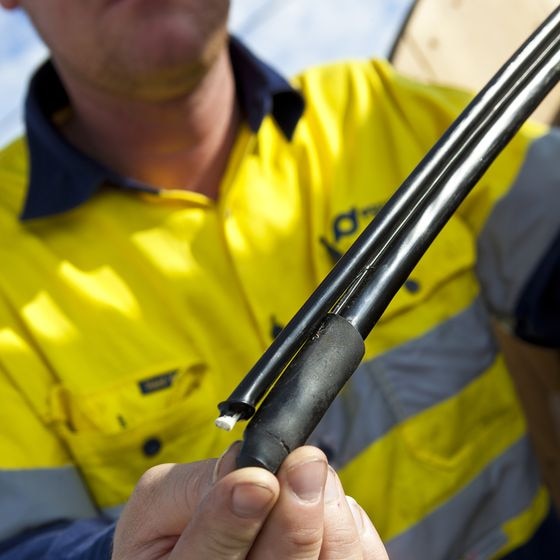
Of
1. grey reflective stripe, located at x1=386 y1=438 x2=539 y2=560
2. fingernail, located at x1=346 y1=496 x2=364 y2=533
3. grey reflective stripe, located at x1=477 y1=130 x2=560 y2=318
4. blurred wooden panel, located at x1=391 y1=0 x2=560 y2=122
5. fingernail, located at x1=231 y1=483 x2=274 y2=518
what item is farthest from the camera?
blurred wooden panel, located at x1=391 y1=0 x2=560 y2=122

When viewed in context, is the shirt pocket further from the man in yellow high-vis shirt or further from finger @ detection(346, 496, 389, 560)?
finger @ detection(346, 496, 389, 560)

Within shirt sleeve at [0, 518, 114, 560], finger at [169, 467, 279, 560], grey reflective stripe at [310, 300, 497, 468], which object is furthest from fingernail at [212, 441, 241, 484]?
grey reflective stripe at [310, 300, 497, 468]

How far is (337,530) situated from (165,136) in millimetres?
741

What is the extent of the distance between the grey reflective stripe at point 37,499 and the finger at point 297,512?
0.45 meters

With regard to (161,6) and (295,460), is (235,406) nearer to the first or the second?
(295,460)

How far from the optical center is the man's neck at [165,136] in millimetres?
1024

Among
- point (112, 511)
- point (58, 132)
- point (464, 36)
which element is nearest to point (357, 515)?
point (112, 511)

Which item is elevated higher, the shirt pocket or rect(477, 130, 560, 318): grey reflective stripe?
the shirt pocket

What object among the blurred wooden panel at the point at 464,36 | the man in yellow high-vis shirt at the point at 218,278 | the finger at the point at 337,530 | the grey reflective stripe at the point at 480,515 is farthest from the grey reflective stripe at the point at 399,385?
the blurred wooden panel at the point at 464,36

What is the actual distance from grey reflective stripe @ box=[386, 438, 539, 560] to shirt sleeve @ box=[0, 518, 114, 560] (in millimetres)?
353

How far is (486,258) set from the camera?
1040 millimetres

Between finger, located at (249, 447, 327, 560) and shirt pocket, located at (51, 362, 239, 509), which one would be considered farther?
shirt pocket, located at (51, 362, 239, 509)

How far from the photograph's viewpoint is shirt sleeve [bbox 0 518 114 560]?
2.00 feet

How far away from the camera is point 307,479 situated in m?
0.36
